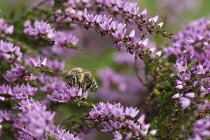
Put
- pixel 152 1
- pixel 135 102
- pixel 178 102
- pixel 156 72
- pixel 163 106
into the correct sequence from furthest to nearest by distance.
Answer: pixel 152 1, pixel 135 102, pixel 156 72, pixel 163 106, pixel 178 102

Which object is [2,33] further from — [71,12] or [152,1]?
[152,1]

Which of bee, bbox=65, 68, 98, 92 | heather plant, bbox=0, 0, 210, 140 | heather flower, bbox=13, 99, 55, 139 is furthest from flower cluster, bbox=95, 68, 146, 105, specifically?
heather flower, bbox=13, 99, 55, 139

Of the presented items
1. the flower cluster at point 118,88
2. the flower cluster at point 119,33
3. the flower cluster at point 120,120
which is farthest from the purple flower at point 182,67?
the flower cluster at point 118,88

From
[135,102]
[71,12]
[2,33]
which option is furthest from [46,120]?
[135,102]

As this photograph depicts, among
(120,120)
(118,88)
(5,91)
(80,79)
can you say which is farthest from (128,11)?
(118,88)

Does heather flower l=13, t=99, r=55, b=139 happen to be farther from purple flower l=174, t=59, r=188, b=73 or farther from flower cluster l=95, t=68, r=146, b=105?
flower cluster l=95, t=68, r=146, b=105

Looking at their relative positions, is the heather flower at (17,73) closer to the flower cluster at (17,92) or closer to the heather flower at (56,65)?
the flower cluster at (17,92)

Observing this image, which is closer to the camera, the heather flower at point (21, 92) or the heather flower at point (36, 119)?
the heather flower at point (36, 119)
